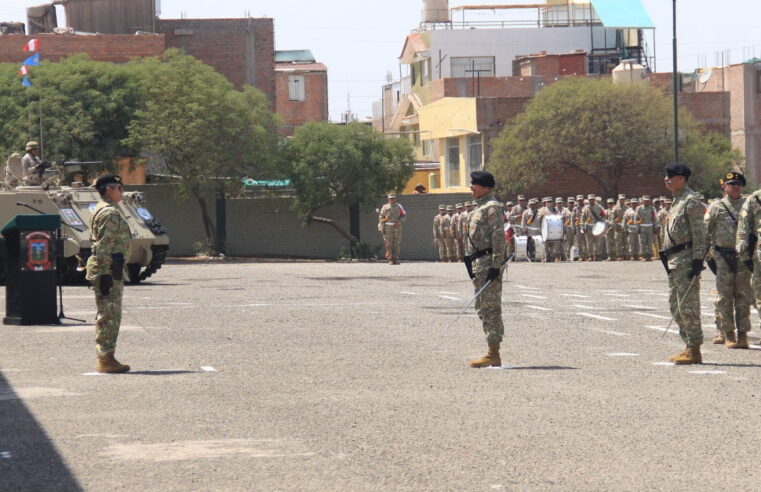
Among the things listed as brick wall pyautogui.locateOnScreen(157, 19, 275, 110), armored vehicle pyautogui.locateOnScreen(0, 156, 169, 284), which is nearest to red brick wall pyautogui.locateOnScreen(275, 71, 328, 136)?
brick wall pyautogui.locateOnScreen(157, 19, 275, 110)

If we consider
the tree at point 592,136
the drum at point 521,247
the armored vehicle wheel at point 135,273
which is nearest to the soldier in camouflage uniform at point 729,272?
the armored vehicle wheel at point 135,273

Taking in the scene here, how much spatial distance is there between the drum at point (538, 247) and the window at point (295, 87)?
155ft

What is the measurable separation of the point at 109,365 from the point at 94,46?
50748mm

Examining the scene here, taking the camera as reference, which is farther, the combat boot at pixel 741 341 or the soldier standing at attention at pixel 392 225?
the soldier standing at attention at pixel 392 225

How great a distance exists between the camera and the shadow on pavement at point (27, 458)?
7.88 metres

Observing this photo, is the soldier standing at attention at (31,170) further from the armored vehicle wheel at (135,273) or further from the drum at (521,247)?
the drum at (521,247)

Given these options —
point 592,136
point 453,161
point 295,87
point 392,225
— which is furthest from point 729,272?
point 295,87

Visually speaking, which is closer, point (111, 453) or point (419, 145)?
point (111, 453)

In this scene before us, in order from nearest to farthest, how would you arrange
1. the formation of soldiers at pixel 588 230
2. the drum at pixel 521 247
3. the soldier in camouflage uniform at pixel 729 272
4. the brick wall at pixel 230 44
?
the soldier in camouflage uniform at pixel 729 272 → the drum at pixel 521 247 → the formation of soldiers at pixel 588 230 → the brick wall at pixel 230 44

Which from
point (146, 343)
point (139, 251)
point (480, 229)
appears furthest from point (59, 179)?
point (480, 229)

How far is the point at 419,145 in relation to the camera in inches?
2741

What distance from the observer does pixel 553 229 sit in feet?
137

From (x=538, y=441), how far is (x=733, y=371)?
171 inches

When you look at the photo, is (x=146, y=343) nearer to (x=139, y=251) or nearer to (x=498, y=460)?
(x=498, y=460)
